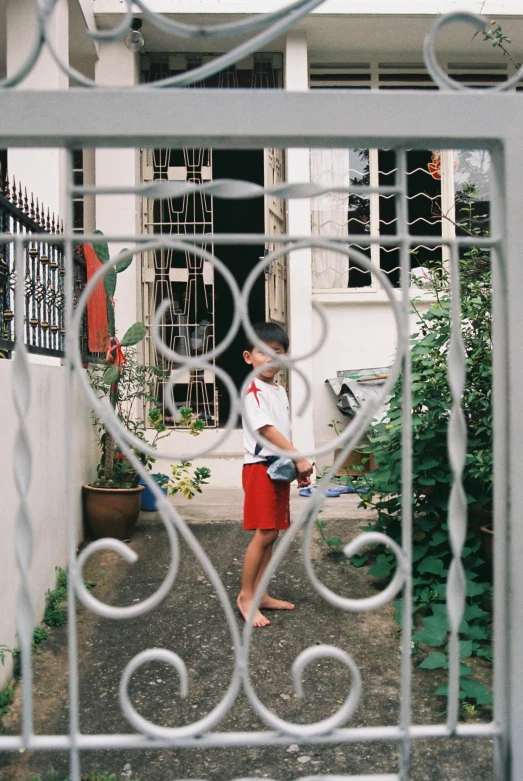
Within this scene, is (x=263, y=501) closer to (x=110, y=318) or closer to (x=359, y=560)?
A: (x=359, y=560)

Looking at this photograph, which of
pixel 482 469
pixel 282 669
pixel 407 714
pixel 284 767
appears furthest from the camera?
pixel 482 469

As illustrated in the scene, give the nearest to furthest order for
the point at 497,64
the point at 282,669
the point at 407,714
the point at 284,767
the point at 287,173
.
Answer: the point at 407,714 → the point at 284,767 → the point at 282,669 → the point at 287,173 → the point at 497,64

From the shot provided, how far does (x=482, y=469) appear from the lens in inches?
113

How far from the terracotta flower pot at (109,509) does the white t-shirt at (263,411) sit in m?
1.11

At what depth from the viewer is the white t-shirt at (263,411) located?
3035 mm

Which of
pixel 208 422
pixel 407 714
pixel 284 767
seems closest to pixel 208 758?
pixel 284 767

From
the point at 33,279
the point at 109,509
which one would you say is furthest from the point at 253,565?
the point at 33,279

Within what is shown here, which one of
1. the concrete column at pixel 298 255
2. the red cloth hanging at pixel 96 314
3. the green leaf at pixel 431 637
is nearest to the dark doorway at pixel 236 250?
the concrete column at pixel 298 255

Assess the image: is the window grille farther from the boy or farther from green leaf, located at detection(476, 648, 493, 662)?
green leaf, located at detection(476, 648, 493, 662)

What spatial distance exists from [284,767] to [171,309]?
14.9 ft

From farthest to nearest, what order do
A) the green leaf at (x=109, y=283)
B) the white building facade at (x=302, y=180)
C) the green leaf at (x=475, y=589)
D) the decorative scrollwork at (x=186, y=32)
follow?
the white building facade at (x=302, y=180) → the green leaf at (x=109, y=283) → the green leaf at (x=475, y=589) → the decorative scrollwork at (x=186, y=32)

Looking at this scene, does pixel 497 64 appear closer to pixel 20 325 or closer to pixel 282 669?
pixel 282 669

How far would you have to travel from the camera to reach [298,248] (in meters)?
1.12

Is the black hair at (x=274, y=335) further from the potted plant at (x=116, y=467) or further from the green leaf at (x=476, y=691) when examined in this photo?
the green leaf at (x=476, y=691)
